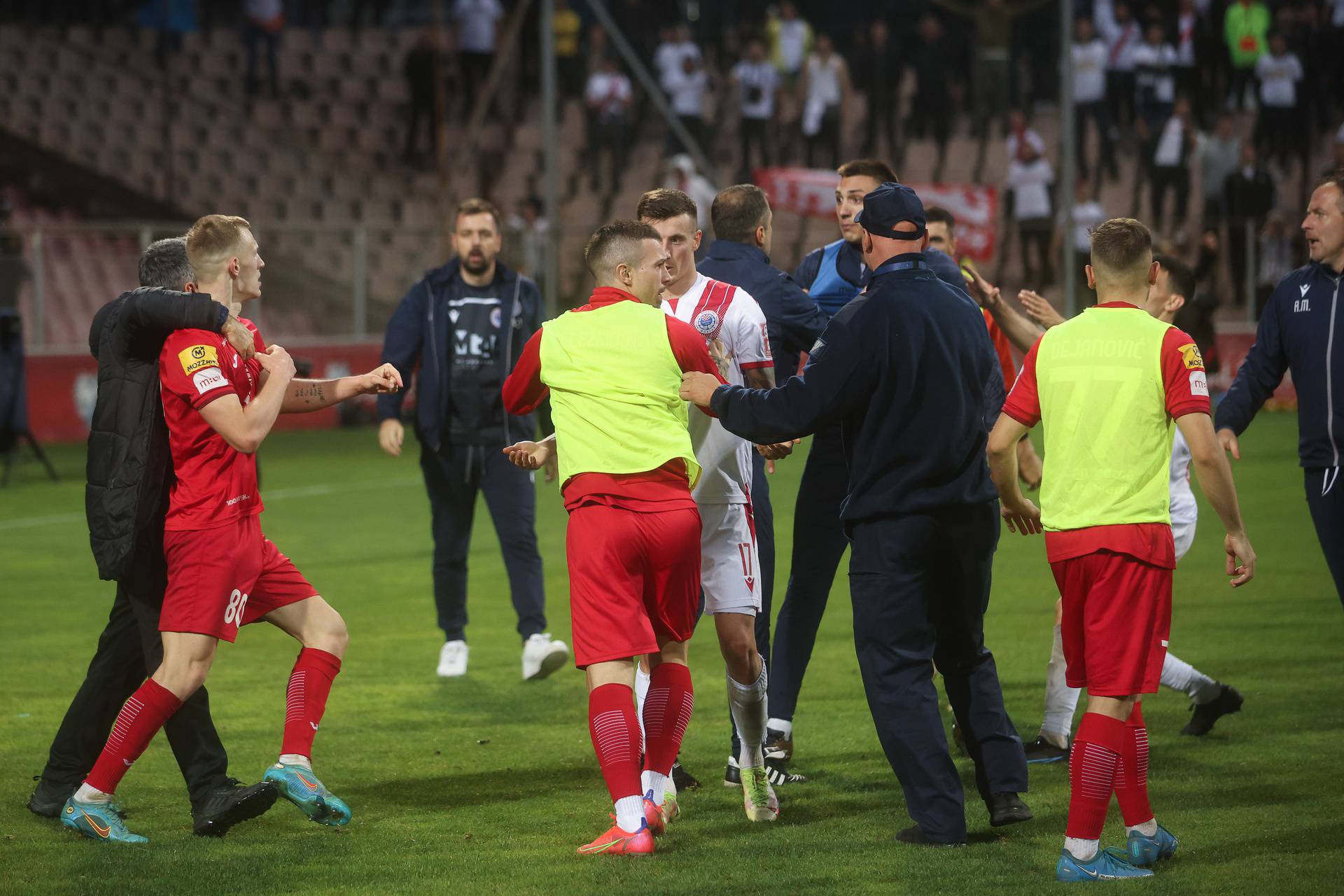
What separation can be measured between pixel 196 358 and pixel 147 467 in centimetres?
39

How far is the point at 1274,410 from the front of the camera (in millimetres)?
20078

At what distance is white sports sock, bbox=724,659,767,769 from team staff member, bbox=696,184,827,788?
48cm

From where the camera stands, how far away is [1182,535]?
641cm

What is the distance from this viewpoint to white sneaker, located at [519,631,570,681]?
7707 mm

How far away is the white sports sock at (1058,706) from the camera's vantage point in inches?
245

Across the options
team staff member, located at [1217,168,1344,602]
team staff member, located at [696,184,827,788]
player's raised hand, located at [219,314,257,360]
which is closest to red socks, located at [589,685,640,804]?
team staff member, located at [696,184,827,788]

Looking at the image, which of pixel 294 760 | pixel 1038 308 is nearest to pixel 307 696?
pixel 294 760

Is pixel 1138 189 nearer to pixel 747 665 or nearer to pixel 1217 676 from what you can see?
pixel 1217 676

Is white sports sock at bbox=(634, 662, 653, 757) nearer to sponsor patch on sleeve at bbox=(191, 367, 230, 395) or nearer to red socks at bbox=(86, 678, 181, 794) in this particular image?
red socks at bbox=(86, 678, 181, 794)

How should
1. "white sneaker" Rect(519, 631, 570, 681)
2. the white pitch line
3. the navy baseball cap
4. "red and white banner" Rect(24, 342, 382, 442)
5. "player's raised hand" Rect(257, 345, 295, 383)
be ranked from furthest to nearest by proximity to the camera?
"red and white banner" Rect(24, 342, 382, 442)
the white pitch line
"white sneaker" Rect(519, 631, 570, 681)
"player's raised hand" Rect(257, 345, 295, 383)
the navy baseball cap

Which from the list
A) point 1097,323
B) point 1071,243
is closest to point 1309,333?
point 1097,323

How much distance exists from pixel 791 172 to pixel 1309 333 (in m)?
16.8

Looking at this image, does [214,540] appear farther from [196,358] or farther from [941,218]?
[941,218]

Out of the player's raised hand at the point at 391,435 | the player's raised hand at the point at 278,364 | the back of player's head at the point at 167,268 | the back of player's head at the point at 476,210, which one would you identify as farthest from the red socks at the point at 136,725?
the back of player's head at the point at 476,210
